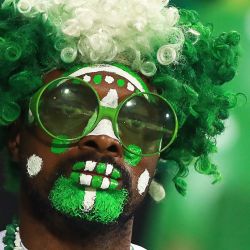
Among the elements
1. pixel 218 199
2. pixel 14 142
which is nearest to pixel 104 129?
pixel 14 142

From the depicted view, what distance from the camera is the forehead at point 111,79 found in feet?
5.73

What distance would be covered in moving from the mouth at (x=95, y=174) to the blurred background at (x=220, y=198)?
28.1 inches

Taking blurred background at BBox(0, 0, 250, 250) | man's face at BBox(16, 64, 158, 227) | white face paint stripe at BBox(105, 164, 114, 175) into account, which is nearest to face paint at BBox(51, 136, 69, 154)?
man's face at BBox(16, 64, 158, 227)

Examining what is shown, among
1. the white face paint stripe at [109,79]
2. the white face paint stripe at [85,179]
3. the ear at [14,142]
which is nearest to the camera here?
the white face paint stripe at [85,179]

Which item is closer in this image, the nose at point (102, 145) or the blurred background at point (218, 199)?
the nose at point (102, 145)

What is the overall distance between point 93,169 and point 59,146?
118 millimetres

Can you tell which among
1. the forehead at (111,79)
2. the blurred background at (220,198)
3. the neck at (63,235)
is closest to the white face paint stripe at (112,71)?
the forehead at (111,79)

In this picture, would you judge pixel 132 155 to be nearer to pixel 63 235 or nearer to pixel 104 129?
pixel 104 129

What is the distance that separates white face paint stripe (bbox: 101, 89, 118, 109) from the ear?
0.97ft

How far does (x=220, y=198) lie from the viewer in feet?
7.70

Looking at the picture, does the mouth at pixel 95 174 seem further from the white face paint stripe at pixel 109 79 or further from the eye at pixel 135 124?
the white face paint stripe at pixel 109 79

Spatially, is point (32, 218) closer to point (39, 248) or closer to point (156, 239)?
point (39, 248)

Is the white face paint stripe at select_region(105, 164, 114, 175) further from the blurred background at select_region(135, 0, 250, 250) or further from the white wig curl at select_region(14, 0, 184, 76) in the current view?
the blurred background at select_region(135, 0, 250, 250)

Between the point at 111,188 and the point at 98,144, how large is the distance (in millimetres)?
118
